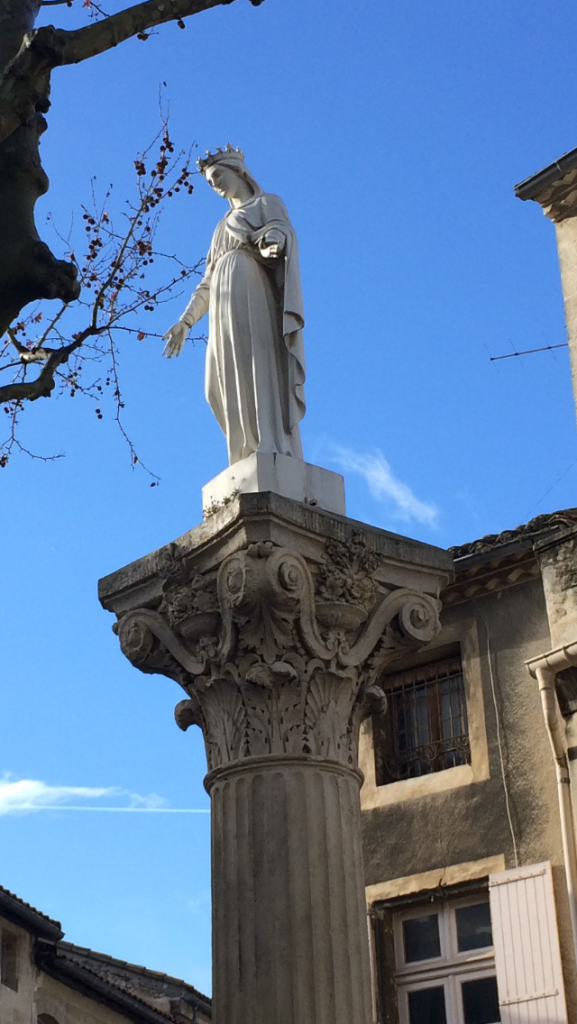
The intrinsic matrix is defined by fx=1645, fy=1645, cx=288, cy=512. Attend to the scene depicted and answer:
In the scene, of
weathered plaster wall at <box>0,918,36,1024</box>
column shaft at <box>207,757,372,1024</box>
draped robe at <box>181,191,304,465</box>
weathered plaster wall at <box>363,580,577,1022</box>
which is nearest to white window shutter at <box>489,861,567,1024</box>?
weathered plaster wall at <box>363,580,577,1022</box>

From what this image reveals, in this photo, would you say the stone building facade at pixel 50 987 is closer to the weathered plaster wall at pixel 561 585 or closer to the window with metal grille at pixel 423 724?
the window with metal grille at pixel 423 724

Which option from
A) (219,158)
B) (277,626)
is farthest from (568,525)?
(277,626)

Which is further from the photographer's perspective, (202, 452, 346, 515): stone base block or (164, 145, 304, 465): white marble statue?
(164, 145, 304, 465): white marble statue

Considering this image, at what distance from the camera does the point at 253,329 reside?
10836 millimetres

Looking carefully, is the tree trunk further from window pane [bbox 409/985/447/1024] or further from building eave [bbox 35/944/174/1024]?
building eave [bbox 35/944/174/1024]

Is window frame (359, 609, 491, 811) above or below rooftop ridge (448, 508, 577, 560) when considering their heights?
below

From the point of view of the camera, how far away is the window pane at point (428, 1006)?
1553 cm

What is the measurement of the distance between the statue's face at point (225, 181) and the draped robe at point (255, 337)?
0.23 metres

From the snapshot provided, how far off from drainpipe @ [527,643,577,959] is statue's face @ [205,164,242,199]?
5.84 metres

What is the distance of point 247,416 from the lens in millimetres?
10641

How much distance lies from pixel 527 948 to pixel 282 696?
6322mm

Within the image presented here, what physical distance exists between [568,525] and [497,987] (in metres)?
4.53

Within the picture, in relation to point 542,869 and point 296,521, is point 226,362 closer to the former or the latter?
point 296,521

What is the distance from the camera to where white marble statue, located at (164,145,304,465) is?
1066 cm
